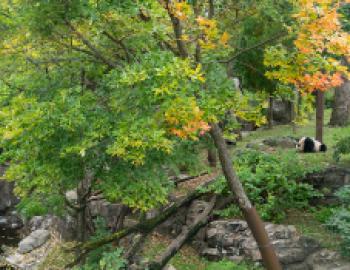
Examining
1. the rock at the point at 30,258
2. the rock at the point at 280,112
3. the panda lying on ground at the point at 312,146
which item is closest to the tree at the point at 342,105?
the rock at the point at 280,112

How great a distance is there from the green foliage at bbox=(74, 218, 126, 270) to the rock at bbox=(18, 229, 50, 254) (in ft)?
17.4

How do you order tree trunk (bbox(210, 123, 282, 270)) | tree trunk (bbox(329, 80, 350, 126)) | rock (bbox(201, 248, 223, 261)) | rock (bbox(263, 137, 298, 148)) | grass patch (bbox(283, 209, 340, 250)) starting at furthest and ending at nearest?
tree trunk (bbox(329, 80, 350, 126))
rock (bbox(263, 137, 298, 148))
rock (bbox(201, 248, 223, 261))
grass patch (bbox(283, 209, 340, 250))
tree trunk (bbox(210, 123, 282, 270))

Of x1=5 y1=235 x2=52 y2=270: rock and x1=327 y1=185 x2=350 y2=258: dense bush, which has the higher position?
x1=327 y1=185 x2=350 y2=258: dense bush

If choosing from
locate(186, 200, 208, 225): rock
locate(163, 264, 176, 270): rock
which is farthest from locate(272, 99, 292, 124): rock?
locate(163, 264, 176, 270): rock

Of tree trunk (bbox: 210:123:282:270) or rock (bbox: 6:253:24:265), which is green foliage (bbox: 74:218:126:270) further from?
rock (bbox: 6:253:24:265)

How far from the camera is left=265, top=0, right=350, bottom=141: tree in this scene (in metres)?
7.99

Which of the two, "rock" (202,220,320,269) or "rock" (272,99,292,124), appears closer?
"rock" (202,220,320,269)

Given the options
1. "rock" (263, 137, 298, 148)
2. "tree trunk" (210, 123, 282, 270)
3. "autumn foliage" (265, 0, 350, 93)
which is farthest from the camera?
"rock" (263, 137, 298, 148)

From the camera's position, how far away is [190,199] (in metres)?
13.5

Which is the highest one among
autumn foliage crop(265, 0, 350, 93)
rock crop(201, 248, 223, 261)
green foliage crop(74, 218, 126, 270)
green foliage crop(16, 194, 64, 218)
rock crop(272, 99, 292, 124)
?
autumn foliage crop(265, 0, 350, 93)

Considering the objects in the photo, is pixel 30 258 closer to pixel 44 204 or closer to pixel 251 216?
pixel 44 204

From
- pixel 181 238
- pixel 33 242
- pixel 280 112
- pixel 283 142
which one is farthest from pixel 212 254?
pixel 280 112

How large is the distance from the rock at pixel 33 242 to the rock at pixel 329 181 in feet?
35.5

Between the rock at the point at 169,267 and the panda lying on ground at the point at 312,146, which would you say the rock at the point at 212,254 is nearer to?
the rock at the point at 169,267
